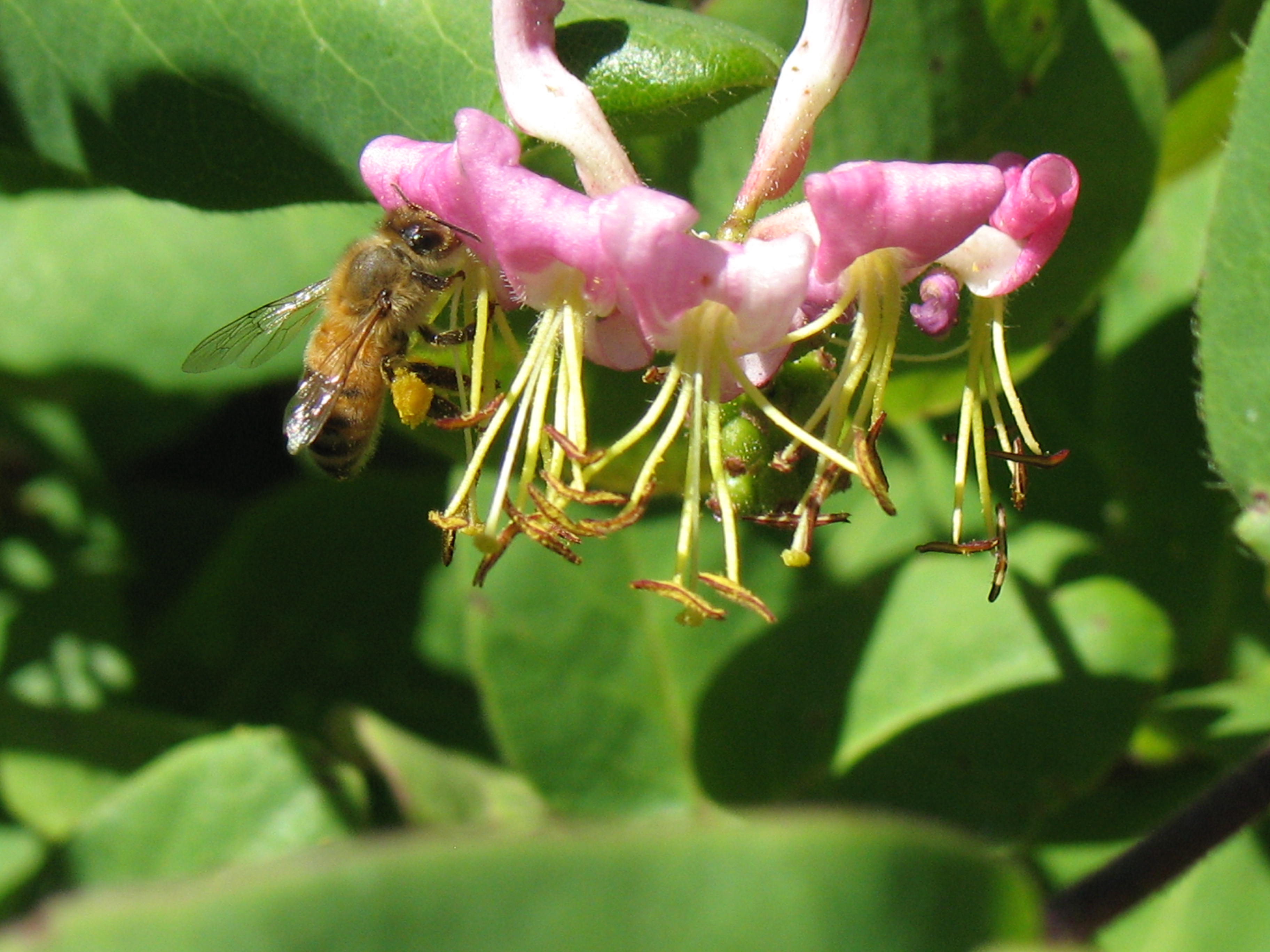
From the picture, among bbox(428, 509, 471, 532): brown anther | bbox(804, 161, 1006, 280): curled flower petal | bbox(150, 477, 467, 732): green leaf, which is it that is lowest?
bbox(150, 477, 467, 732): green leaf

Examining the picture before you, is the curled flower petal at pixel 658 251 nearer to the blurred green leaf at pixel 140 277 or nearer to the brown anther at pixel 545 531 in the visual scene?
the brown anther at pixel 545 531

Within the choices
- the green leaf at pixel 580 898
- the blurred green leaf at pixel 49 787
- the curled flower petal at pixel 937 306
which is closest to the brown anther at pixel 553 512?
the curled flower petal at pixel 937 306

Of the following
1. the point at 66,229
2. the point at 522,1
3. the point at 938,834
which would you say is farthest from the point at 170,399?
the point at 938,834

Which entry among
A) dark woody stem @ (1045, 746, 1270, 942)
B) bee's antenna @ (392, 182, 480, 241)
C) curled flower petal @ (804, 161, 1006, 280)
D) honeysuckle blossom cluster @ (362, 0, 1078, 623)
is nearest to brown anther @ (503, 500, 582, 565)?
honeysuckle blossom cluster @ (362, 0, 1078, 623)

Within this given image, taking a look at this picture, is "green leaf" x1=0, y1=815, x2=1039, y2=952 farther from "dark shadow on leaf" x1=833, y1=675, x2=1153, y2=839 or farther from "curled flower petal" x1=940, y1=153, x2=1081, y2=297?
"dark shadow on leaf" x1=833, y1=675, x2=1153, y2=839

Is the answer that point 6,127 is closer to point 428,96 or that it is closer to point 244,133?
point 244,133

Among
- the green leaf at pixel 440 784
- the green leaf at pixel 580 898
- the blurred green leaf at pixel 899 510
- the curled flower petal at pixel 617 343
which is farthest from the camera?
the blurred green leaf at pixel 899 510
